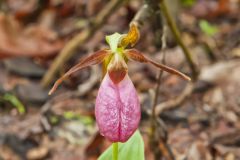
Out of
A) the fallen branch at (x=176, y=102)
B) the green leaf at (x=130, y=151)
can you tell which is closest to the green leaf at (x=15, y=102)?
the fallen branch at (x=176, y=102)

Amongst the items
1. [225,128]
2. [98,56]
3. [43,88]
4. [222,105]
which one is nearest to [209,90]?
[222,105]

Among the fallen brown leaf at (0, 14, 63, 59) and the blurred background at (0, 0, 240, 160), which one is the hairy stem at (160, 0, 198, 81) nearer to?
the blurred background at (0, 0, 240, 160)

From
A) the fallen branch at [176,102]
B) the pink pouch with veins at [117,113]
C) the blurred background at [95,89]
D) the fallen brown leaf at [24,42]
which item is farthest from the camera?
the fallen brown leaf at [24,42]

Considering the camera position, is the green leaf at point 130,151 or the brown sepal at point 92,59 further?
the green leaf at point 130,151

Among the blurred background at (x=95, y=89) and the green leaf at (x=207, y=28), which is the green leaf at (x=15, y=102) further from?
the green leaf at (x=207, y=28)

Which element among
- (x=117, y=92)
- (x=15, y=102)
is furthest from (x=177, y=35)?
(x=15, y=102)

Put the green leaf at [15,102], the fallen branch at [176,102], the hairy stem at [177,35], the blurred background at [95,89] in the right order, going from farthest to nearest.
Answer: the green leaf at [15,102], the fallen branch at [176,102], the blurred background at [95,89], the hairy stem at [177,35]

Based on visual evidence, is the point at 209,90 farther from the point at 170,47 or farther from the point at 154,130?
the point at 154,130

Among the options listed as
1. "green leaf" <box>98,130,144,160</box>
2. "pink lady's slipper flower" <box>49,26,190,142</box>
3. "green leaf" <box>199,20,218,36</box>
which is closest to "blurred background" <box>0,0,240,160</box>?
"green leaf" <box>199,20,218,36</box>
